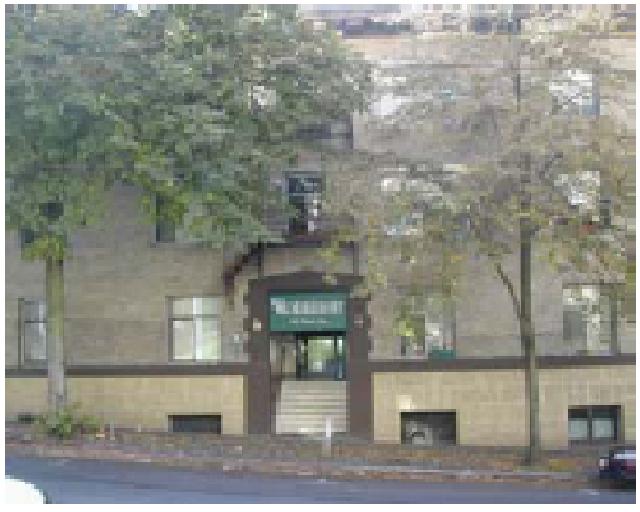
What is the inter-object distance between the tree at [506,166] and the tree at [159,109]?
2310mm

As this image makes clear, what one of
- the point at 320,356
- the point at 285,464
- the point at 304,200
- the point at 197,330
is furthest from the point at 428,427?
the point at 304,200

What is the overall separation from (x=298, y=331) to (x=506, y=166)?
9.33 metres

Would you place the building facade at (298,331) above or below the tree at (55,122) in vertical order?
below

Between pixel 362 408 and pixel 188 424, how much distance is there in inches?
187

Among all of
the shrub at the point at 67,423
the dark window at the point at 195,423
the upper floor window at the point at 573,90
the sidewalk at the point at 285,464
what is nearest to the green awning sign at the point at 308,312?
the dark window at the point at 195,423

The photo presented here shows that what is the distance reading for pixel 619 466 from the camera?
778 inches

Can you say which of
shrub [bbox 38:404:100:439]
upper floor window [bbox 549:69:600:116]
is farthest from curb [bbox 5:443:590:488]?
upper floor window [bbox 549:69:600:116]

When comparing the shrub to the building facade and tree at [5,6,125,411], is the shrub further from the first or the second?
tree at [5,6,125,411]

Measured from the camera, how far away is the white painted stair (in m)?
26.2

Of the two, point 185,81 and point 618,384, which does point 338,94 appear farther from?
point 618,384

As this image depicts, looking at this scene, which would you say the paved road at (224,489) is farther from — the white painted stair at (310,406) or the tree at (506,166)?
the white painted stair at (310,406)

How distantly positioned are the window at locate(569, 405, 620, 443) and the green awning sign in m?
6.70

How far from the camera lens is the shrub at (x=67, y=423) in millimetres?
22547

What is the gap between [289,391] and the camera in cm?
2717
